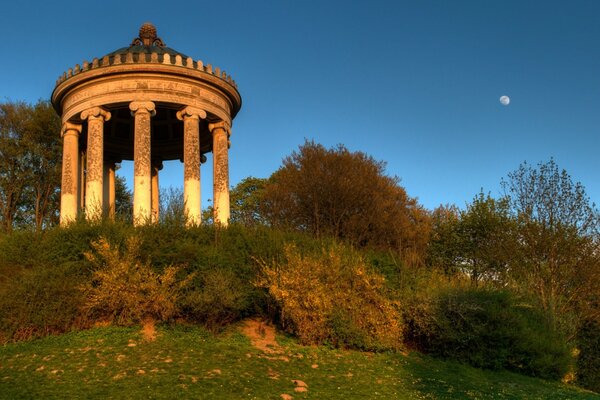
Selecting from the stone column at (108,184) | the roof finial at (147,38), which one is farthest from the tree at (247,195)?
the roof finial at (147,38)

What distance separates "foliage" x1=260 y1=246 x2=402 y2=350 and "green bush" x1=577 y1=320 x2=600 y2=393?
11.2 m

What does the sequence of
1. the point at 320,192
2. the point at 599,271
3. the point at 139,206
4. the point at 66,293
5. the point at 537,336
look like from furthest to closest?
the point at 320,192 < the point at 599,271 < the point at 139,206 < the point at 537,336 < the point at 66,293

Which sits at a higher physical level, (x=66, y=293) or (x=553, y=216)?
(x=553, y=216)

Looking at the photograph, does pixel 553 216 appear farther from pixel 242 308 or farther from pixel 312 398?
pixel 312 398

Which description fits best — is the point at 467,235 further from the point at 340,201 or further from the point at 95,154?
the point at 95,154

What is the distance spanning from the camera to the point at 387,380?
46.6 ft

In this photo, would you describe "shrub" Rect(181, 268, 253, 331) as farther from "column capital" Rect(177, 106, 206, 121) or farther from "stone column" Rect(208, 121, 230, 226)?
"column capital" Rect(177, 106, 206, 121)

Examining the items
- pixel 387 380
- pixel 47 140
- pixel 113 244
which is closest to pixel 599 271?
pixel 387 380

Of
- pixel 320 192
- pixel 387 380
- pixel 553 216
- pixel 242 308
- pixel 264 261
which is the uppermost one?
pixel 320 192

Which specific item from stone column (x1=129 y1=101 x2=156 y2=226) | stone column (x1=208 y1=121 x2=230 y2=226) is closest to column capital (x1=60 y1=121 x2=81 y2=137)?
stone column (x1=129 y1=101 x2=156 y2=226)

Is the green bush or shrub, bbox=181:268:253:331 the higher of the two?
shrub, bbox=181:268:253:331

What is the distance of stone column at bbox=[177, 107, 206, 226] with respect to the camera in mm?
22922

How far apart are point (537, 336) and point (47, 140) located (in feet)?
101

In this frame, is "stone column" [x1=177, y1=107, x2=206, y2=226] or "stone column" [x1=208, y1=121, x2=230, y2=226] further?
"stone column" [x1=208, y1=121, x2=230, y2=226]
